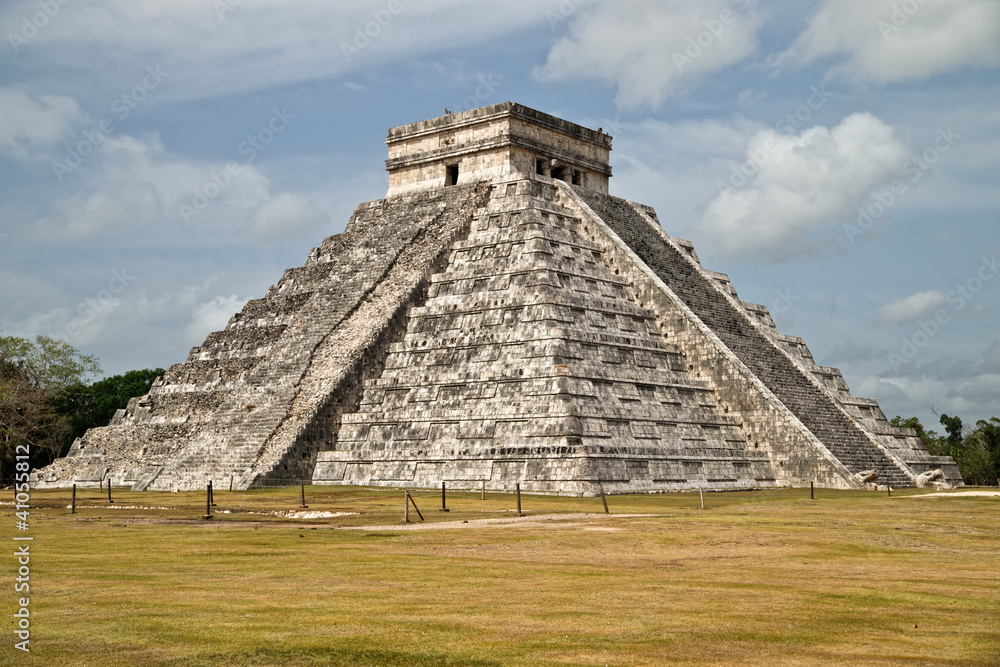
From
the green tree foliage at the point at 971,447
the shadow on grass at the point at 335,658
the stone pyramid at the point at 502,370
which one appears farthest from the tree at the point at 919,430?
the shadow on grass at the point at 335,658

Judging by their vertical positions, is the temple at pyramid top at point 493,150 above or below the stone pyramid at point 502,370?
above

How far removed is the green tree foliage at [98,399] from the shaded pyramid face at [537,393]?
24.4 metres

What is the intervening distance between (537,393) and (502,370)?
1.53 meters

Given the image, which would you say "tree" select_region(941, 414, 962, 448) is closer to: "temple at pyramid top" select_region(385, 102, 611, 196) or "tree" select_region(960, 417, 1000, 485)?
"tree" select_region(960, 417, 1000, 485)

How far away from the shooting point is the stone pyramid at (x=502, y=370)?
1011 inches

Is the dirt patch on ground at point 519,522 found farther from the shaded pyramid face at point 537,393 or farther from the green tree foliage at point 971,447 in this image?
the green tree foliage at point 971,447

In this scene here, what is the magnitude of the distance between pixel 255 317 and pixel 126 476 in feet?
21.9

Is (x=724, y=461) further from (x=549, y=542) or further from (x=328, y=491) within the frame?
(x=549, y=542)

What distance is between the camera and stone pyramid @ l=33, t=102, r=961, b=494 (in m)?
25.7

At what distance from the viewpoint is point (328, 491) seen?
982 inches

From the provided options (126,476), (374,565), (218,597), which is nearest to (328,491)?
(126,476)

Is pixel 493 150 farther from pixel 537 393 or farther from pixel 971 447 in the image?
pixel 971 447

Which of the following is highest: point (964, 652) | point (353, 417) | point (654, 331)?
point (654, 331)

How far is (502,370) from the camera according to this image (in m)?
26.6
